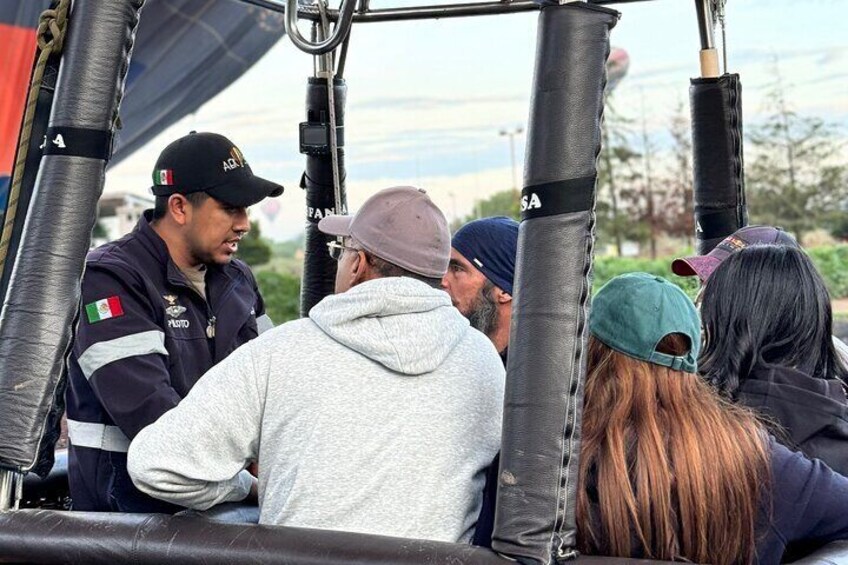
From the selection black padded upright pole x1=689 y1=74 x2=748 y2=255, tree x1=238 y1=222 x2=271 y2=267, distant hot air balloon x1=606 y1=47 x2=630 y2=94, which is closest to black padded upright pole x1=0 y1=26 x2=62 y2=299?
black padded upright pole x1=689 y1=74 x2=748 y2=255

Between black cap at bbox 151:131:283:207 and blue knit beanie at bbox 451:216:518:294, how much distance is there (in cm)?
55

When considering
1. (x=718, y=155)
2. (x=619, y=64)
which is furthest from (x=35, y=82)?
(x=619, y=64)

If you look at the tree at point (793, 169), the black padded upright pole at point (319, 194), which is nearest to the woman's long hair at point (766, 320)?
the black padded upright pole at point (319, 194)

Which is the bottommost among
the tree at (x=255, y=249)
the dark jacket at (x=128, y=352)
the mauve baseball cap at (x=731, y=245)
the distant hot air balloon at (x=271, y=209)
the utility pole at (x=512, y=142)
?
the dark jacket at (x=128, y=352)

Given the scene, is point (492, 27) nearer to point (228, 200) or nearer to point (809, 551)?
point (228, 200)

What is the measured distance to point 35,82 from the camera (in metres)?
2.51

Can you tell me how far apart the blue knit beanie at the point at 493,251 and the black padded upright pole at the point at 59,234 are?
1.19 metres

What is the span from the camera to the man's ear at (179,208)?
3004 mm

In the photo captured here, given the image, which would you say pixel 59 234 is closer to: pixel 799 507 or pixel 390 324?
pixel 390 324

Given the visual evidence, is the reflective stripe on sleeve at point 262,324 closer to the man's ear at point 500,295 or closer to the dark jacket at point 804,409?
the man's ear at point 500,295

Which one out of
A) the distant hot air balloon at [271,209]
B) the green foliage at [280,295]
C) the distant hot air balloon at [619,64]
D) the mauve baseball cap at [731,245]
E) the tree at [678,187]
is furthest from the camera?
the tree at [678,187]

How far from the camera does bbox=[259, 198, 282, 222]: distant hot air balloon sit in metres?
12.0

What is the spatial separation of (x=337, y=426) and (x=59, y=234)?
631 millimetres

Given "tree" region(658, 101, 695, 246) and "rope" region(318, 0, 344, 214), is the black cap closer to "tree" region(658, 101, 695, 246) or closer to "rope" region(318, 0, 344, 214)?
"rope" region(318, 0, 344, 214)
